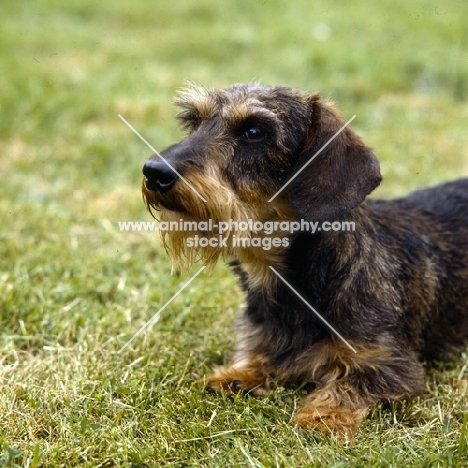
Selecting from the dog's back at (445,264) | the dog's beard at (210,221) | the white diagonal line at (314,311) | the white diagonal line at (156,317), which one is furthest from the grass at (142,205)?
the dog's beard at (210,221)

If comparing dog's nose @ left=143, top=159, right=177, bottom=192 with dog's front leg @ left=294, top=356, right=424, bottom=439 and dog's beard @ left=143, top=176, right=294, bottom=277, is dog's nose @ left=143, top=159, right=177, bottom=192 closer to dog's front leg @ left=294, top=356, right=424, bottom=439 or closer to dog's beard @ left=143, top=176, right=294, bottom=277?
dog's beard @ left=143, top=176, right=294, bottom=277

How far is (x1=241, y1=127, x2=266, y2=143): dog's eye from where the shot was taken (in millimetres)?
3719

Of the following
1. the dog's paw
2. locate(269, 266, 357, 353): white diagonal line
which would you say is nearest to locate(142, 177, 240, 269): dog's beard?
locate(269, 266, 357, 353): white diagonal line

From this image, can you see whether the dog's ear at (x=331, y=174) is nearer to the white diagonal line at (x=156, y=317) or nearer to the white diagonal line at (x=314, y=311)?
the white diagonal line at (x=314, y=311)

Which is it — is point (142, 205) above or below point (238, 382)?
above

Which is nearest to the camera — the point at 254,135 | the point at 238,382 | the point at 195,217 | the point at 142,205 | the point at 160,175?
the point at 160,175

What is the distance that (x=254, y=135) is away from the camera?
3.73 metres

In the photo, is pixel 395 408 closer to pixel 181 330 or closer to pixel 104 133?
pixel 181 330

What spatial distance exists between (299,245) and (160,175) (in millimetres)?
923

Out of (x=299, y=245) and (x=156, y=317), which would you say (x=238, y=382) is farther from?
(x=156, y=317)

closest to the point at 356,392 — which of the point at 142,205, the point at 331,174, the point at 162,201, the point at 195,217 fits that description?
the point at 331,174

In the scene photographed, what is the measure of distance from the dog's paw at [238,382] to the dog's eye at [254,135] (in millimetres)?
1391

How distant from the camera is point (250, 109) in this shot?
146 inches

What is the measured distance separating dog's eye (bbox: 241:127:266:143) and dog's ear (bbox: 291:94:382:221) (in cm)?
25
